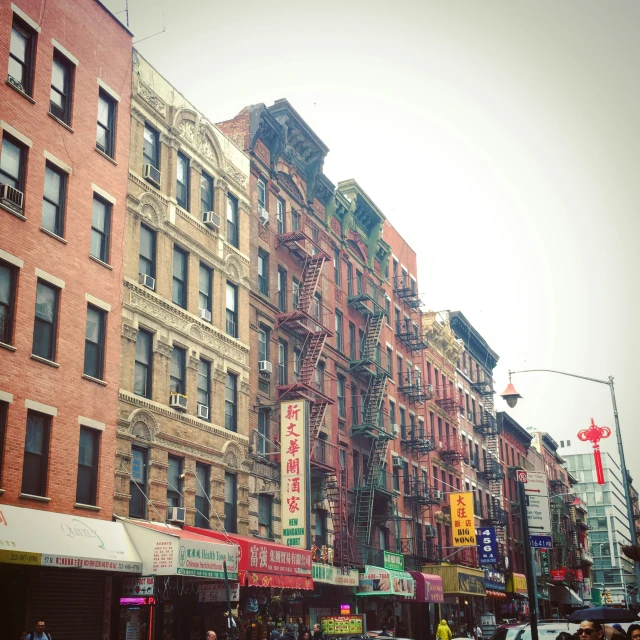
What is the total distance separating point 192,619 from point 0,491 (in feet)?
30.1

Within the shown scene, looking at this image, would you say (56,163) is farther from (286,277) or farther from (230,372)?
(286,277)

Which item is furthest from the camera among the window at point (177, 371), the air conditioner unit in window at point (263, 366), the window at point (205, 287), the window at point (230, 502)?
the air conditioner unit in window at point (263, 366)

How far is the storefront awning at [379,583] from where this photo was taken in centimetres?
3612

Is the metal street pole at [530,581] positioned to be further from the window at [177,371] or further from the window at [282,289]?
the window at [282,289]

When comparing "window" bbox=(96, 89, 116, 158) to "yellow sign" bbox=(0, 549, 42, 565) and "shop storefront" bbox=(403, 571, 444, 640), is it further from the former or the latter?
"shop storefront" bbox=(403, 571, 444, 640)

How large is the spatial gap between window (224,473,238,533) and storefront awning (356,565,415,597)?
928cm

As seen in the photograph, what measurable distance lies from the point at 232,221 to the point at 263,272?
300cm

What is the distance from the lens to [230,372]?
30.3 m

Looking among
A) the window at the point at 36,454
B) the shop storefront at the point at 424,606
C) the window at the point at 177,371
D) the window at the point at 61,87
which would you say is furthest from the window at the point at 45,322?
the shop storefront at the point at 424,606

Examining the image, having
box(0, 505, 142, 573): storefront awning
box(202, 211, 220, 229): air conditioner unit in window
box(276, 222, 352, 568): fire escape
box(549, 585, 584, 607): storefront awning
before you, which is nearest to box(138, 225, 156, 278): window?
box(202, 211, 220, 229): air conditioner unit in window

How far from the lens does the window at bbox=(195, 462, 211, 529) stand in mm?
27094

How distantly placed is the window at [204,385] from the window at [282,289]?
6.76 meters

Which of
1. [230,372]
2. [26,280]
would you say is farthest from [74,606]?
[230,372]

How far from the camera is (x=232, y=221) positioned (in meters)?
32.4
